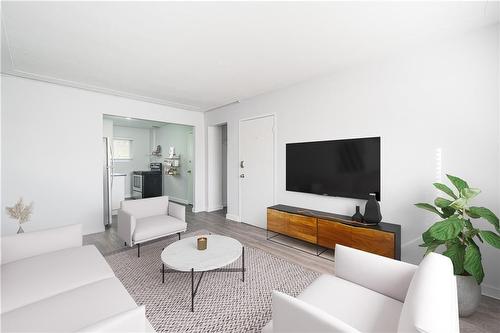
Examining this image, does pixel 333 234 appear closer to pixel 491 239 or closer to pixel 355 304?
pixel 491 239

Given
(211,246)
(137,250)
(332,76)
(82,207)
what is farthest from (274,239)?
(82,207)

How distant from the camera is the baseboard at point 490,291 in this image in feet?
6.72

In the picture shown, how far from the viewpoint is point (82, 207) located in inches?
147

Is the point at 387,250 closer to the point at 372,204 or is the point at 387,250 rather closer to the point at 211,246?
the point at 372,204

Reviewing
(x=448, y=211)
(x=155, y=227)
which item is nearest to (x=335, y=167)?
(x=448, y=211)

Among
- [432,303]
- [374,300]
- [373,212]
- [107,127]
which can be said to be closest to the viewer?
[432,303]

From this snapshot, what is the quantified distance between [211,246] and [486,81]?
3.20 meters

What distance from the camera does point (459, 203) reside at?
1861mm

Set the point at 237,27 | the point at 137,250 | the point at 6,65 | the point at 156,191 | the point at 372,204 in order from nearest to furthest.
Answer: the point at 237,27, the point at 372,204, the point at 6,65, the point at 137,250, the point at 156,191

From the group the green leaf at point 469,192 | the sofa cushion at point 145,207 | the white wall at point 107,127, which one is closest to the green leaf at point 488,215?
the green leaf at point 469,192

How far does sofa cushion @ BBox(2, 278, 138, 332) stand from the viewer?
1133mm

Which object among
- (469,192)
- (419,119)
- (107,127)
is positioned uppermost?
(107,127)

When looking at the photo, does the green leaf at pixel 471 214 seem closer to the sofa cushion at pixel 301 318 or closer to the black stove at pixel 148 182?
the sofa cushion at pixel 301 318

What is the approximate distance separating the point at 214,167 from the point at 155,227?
2.71 m
